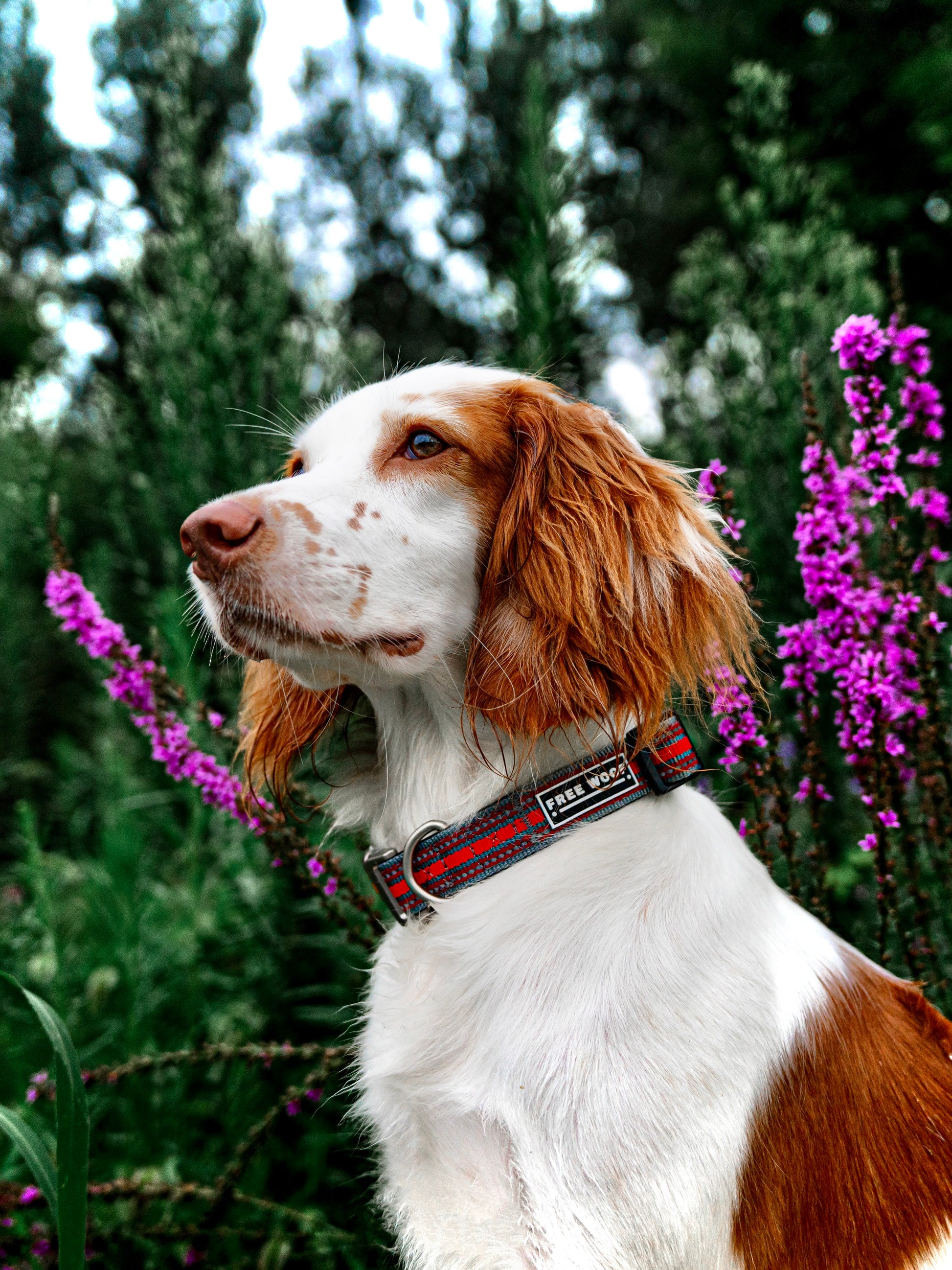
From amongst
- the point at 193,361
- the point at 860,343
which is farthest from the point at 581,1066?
the point at 193,361

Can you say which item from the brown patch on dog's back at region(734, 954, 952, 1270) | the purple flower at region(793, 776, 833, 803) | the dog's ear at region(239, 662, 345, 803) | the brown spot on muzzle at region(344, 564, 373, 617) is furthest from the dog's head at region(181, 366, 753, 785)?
the brown patch on dog's back at region(734, 954, 952, 1270)

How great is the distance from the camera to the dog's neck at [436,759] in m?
1.40

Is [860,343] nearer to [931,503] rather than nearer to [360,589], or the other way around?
[931,503]

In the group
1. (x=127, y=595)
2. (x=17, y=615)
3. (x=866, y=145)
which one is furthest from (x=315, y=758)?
(x=866, y=145)

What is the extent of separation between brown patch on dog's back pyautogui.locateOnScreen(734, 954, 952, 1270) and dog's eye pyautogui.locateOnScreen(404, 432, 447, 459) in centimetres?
102

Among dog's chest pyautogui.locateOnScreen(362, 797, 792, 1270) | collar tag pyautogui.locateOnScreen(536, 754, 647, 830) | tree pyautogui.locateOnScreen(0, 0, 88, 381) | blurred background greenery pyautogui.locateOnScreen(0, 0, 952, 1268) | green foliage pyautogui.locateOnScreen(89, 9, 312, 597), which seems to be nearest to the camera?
dog's chest pyautogui.locateOnScreen(362, 797, 792, 1270)

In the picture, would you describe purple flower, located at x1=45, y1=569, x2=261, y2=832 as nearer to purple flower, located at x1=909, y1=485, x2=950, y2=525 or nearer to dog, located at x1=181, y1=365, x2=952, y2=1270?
dog, located at x1=181, y1=365, x2=952, y2=1270

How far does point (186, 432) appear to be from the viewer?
3453 millimetres

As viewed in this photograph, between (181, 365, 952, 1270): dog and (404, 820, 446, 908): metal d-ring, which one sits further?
(404, 820, 446, 908): metal d-ring

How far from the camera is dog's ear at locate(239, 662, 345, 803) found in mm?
1710

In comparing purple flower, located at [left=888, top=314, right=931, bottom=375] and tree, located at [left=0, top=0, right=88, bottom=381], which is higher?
tree, located at [left=0, top=0, right=88, bottom=381]

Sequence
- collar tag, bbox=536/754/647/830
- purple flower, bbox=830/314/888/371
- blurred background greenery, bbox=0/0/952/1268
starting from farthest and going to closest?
blurred background greenery, bbox=0/0/952/1268 < purple flower, bbox=830/314/888/371 < collar tag, bbox=536/754/647/830

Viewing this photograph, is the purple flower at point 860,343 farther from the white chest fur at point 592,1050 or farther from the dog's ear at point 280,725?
the dog's ear at point 280,725

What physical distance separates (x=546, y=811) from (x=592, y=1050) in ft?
1.08
